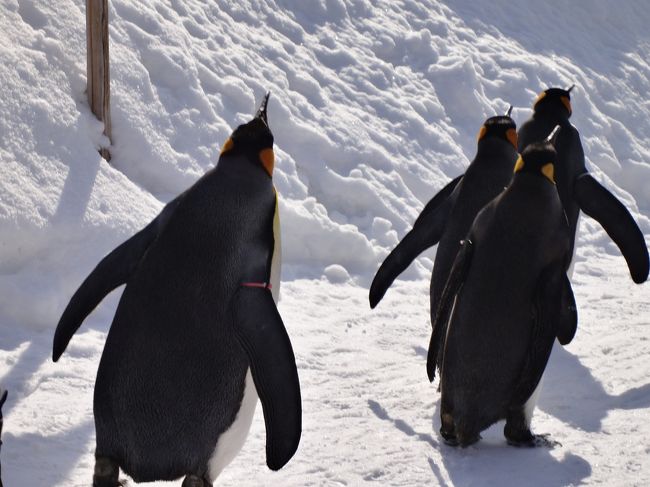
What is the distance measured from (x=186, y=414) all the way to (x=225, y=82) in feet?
12.3

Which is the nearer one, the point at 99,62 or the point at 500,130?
the point at 500,130

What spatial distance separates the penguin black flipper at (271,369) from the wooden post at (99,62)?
8.32 ft

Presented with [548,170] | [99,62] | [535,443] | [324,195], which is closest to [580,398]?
[535,443]

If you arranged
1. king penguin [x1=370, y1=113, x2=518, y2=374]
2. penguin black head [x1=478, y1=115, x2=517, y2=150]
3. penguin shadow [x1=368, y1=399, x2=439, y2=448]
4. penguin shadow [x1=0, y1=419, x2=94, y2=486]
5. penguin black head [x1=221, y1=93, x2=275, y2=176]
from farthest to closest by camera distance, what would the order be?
penguin black head [x1=478, y1=115, x2=517, y2=150], king penguin [x1=370, y1=113, x2=518, y2=374], penguin shadow [x1=368, y1=399, x2=439, y2=448], penguin black head [x1=221, y1=93, x2=275, y2=176], penguin shadow [x1=0, y1=419, x2=94, y2=486]

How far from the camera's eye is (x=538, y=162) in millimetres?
3496

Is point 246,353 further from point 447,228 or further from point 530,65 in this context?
point 530,65

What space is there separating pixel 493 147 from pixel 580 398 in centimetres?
110

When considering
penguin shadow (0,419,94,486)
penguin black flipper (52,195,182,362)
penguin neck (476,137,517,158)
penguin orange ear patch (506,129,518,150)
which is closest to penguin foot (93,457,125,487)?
penguin shadow (0,419,94,486)

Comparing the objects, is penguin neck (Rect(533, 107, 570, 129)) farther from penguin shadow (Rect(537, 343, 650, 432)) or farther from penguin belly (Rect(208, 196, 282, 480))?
penguin belly (Rect(208, 196, 282, 480))

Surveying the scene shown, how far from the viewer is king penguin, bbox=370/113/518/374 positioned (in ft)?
13.2

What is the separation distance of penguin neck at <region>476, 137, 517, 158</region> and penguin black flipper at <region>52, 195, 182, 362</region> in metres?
1.61

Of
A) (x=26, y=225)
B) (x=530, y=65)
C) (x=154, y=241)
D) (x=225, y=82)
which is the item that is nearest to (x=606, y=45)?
(x=530, y=65)

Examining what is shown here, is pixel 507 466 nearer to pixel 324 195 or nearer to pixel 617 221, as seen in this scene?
pixel 617 221

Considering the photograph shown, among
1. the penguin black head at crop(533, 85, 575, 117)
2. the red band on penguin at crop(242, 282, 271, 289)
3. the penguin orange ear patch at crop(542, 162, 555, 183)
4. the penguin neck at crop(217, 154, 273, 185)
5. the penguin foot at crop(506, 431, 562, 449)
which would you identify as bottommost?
the penguin foot at crop(506, 431, 562, 449)
